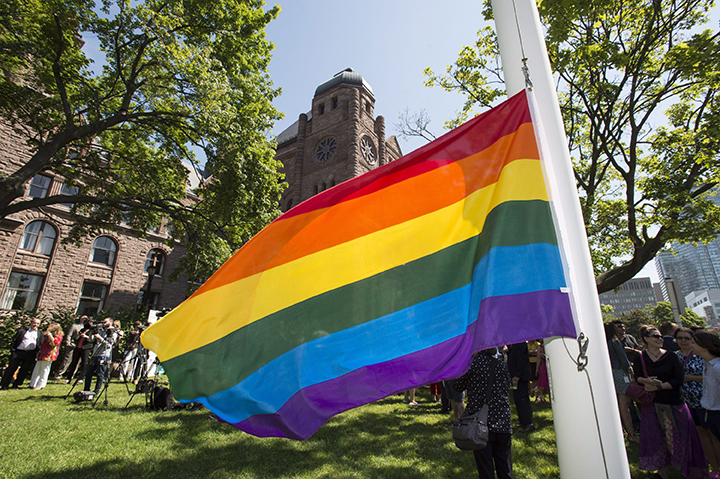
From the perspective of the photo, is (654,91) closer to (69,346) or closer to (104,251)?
(69,346)

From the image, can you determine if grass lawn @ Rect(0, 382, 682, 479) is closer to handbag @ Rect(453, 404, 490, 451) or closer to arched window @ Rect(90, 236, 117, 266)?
handbag @ Rect(453, 404, 490, 451)

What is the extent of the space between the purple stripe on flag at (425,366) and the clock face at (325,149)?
114 feet

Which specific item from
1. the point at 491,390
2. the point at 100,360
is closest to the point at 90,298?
the point at 100,360

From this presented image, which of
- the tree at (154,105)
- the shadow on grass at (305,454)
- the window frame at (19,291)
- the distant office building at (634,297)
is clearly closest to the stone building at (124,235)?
the window frame at (19,291)

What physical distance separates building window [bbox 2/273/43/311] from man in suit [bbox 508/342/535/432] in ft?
86.2

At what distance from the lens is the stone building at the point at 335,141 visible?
113 feet

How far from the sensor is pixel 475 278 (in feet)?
7.79

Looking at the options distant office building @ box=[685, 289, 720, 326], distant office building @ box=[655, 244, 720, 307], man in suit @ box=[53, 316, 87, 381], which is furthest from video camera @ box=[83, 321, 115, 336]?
distant office building @ box=[655, 244, 720, 307]

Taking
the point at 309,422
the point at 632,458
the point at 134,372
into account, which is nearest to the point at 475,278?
the point at 309,422

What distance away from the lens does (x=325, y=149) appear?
36750 mm

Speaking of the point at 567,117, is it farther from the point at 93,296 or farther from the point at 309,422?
the point at 93,296

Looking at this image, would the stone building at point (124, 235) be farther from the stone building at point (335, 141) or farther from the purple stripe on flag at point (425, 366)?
the purple stripe on flag at point (425, 366)

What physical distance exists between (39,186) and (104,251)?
5548mm

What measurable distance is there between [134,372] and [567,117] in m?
20.8
